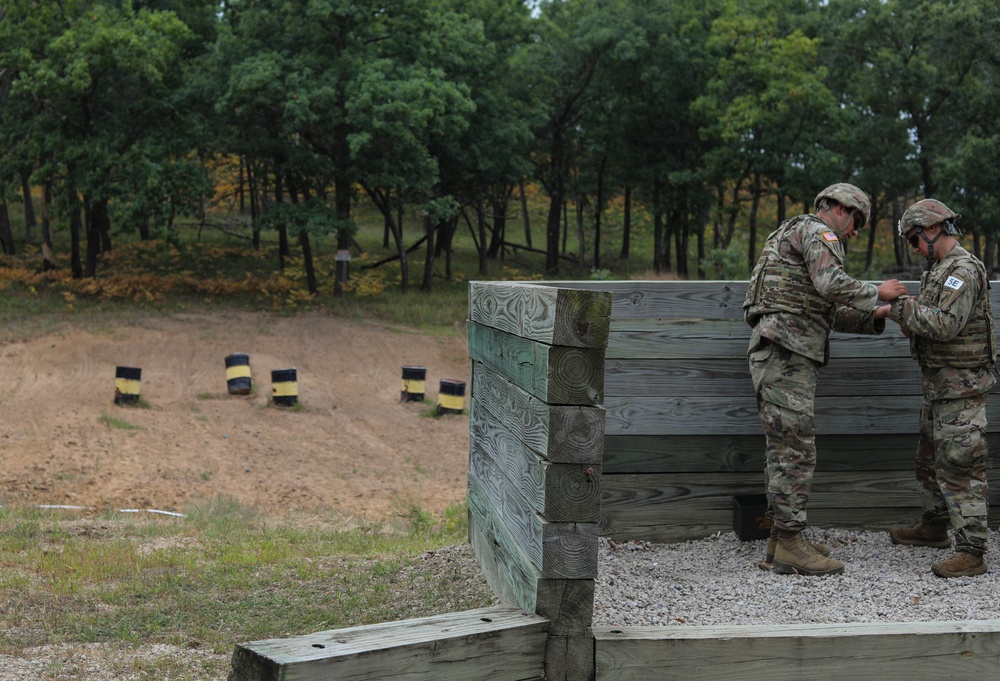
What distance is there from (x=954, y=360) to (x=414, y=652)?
11.3ft

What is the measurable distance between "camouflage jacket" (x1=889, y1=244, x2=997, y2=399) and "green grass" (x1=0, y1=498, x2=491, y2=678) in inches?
105

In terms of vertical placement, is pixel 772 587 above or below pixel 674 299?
below

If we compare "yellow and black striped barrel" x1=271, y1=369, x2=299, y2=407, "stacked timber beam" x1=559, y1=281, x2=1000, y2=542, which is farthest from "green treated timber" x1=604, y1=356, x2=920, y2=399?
"yellow and black striped barrel" x1=271, y1=369, x2=299, y2=407

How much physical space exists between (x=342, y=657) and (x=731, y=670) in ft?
5.03

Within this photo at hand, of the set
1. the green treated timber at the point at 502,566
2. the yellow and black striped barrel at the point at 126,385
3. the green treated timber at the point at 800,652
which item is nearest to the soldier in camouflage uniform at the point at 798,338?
the green treated timber at the point at 800,652

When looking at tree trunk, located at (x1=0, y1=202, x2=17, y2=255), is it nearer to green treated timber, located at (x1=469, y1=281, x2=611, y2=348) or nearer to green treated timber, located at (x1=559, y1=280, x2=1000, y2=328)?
green treated timber, located at (x1=559, y1=280, x2=1000, y2=328)

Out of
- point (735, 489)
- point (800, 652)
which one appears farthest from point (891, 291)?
point (800, 652)

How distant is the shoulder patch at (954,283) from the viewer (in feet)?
18.0

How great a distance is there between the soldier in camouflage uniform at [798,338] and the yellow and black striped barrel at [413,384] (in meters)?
13.4

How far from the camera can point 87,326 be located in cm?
2197

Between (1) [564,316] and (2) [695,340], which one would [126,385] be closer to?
(2) [695,340]

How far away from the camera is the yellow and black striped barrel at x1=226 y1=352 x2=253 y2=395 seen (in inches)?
702

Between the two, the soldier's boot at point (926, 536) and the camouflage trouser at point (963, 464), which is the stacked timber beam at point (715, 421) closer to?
the soldier's boot at point (926, 536)

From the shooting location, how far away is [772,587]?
534cm
